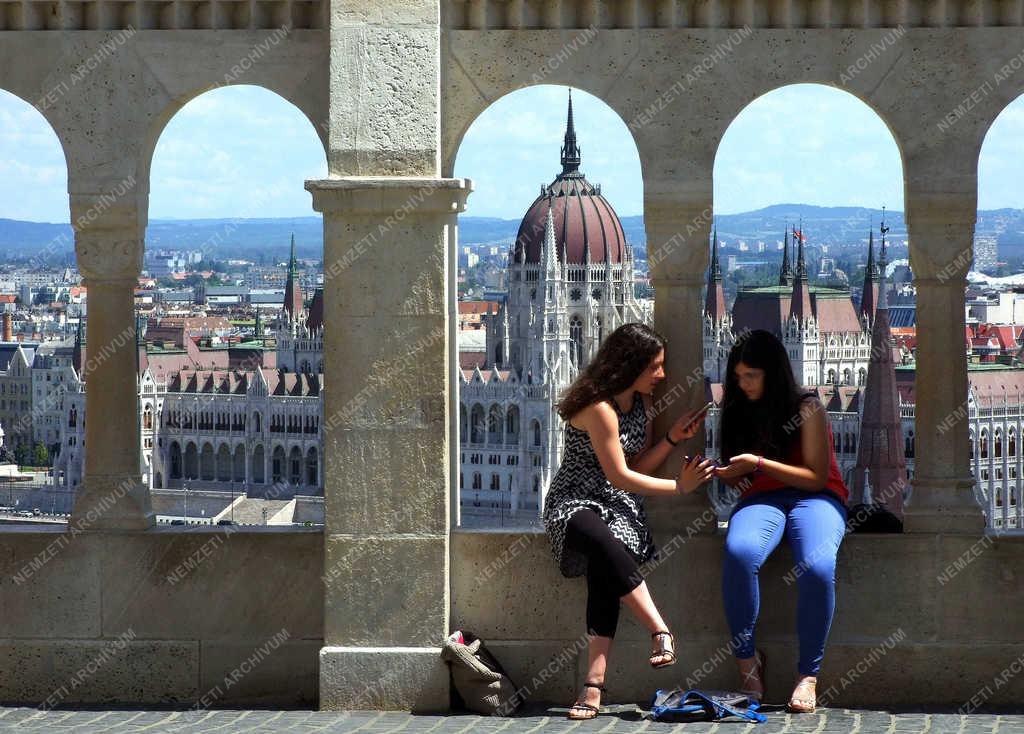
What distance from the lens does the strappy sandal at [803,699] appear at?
4980 mm

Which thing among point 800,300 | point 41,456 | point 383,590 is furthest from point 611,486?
point 41,456

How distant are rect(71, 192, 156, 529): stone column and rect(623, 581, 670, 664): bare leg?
4.98 feet

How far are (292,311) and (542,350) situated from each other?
52.8 ft

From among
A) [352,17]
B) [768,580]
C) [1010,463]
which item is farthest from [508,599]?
[1010,463]

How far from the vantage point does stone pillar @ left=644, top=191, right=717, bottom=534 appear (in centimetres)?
524

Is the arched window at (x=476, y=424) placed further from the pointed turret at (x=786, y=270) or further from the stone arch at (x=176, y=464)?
the pointed turret at (x=786, y=270)

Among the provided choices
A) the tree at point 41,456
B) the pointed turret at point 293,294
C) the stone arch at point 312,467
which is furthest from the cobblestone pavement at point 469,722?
the pointed turret at point 293,294

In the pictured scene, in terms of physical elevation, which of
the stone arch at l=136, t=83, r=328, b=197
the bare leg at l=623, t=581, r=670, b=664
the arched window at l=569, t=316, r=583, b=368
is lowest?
the bare leg at l=623, t=581, r=670, b=664

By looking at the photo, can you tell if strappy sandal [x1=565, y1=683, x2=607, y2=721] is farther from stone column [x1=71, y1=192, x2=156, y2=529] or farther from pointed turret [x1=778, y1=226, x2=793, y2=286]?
→ pointed turret [x1=778, y1=226, x2=793, y2=286]

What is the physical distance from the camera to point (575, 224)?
10075 centimetres

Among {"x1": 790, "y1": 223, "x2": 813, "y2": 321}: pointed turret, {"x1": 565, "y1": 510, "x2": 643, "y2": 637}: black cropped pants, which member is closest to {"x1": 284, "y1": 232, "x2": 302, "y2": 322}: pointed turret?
{"x1": 790, "y1": 223, "x2": 813, "y2": 321}: pointed turret

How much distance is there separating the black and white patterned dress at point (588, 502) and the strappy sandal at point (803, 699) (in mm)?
553

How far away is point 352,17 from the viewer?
5184mm

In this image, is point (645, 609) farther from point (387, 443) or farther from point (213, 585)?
point (213, 585)
